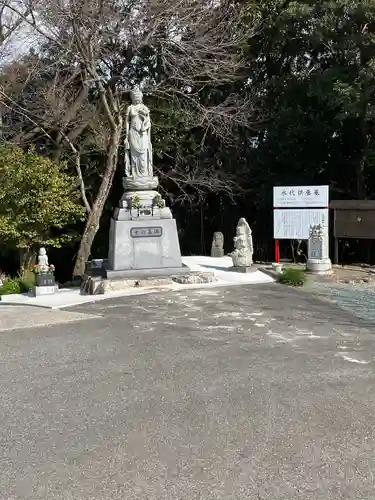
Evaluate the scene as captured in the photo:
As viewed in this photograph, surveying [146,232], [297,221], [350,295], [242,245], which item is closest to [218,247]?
[242,245]

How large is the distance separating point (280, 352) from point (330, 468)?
103 inches

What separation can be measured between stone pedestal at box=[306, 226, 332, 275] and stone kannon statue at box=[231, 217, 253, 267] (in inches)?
52.4

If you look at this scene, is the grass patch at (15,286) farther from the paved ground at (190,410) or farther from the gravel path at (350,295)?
the gravel path at (350,295)

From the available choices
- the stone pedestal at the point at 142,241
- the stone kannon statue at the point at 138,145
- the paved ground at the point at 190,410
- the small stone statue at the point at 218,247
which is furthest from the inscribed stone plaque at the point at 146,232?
the small stone statue at the point at 218,247

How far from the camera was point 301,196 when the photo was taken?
39.7 feet

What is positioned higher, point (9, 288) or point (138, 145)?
point (138, 145)

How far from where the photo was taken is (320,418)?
4090 mm

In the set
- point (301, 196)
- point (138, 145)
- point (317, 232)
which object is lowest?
point (317, 232)

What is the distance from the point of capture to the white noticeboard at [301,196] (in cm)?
1191

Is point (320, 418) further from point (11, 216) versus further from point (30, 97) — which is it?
point (30, 97)

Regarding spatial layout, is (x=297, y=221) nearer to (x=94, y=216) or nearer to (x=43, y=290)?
(x=43, y=290)

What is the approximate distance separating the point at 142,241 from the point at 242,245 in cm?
232

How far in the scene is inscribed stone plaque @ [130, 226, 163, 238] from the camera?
36.2ft

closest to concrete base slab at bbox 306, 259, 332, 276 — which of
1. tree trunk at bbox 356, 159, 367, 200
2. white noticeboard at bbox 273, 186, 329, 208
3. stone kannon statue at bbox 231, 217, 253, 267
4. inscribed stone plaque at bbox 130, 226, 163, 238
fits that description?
white noticeboard at bbox 273, 186, 329, 208
